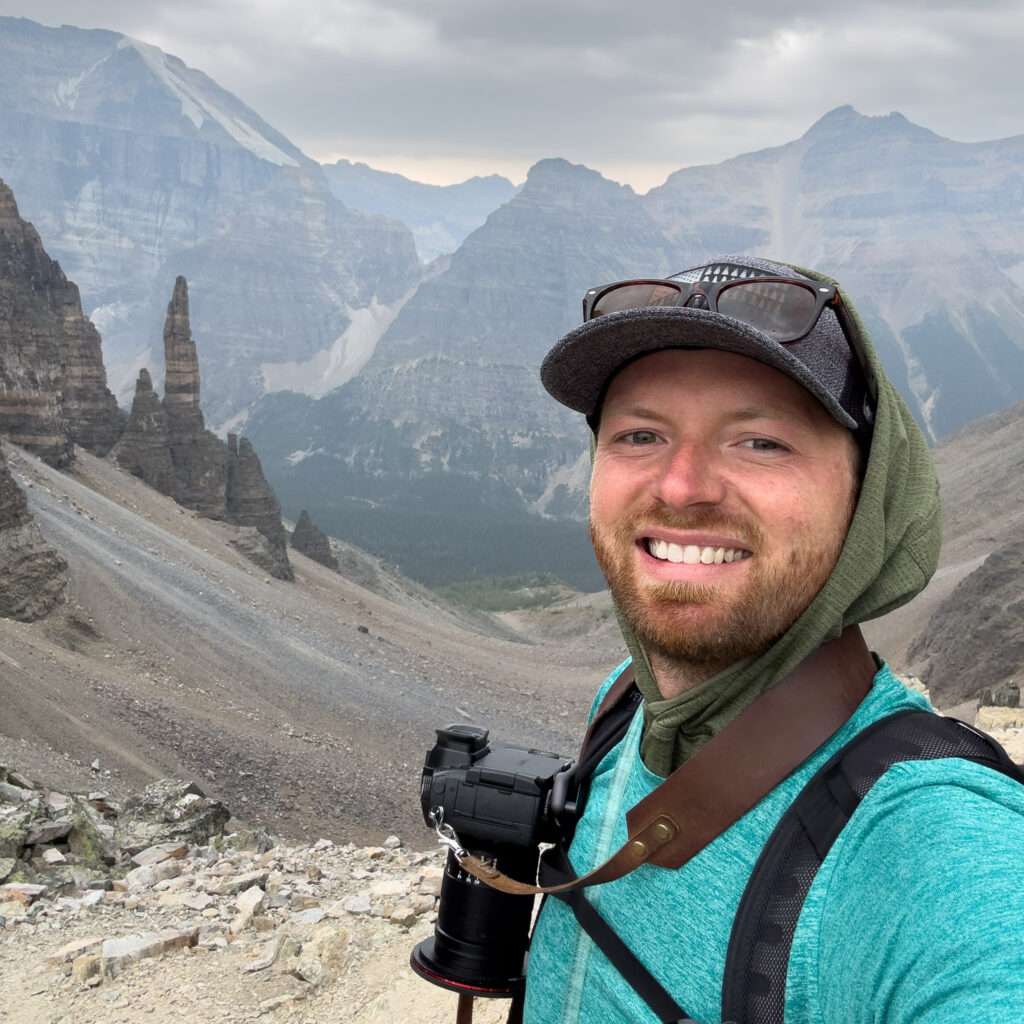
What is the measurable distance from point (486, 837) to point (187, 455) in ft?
190

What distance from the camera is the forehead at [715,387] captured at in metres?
2.09

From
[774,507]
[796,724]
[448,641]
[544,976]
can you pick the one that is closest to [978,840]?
[796,724]

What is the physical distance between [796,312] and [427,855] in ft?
33.9

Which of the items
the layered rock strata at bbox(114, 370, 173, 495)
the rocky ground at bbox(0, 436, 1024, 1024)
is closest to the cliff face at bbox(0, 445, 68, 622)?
the rocky ground at bbox(0, 436, 1024, 1024)

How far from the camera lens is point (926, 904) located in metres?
1.51

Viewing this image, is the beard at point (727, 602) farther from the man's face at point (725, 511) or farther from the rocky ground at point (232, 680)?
the rocky ground at point (232, 680)

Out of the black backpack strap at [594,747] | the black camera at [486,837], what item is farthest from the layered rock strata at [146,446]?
the black backpack strap at [594,747]

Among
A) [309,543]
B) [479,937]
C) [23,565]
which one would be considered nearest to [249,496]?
[309,543]

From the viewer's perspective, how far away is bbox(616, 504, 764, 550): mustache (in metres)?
2.04

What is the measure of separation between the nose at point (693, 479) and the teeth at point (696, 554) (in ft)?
0.30

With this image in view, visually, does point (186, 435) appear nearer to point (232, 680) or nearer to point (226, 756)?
point (232, 680)

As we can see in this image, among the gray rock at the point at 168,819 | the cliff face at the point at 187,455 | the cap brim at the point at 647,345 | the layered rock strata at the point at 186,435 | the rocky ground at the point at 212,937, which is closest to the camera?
the cap brim at the point at 647,345

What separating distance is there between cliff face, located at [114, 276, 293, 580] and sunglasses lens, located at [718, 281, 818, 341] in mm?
50907

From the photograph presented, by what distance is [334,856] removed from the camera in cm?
1077
